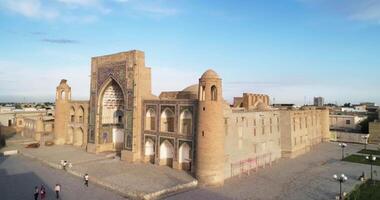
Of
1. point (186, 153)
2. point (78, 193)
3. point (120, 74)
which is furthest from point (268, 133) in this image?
point (78, 193)

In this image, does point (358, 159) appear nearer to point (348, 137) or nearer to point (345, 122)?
point (348, 137)

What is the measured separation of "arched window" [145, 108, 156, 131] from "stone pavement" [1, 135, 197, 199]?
346cm

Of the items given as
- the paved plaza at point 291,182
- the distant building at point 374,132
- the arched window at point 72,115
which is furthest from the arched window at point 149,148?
the distant building at point 374,132

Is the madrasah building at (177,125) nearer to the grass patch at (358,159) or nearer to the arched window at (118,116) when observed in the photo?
the arched window at (118,116)

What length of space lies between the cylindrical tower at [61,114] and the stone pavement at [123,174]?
4.51m

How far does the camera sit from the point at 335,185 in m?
20.3

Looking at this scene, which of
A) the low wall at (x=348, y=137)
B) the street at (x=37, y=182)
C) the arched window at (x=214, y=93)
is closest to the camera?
the street at (x=37, y=182)

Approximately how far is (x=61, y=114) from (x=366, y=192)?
3099 cm

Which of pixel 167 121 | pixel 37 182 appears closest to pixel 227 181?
pixel 167 121

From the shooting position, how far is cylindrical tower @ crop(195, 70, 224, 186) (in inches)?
791

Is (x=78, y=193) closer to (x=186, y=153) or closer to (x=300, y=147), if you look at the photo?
(x=186, y=153)

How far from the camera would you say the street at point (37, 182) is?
17.5m

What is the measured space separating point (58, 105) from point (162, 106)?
1638cm

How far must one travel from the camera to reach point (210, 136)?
2022cm
